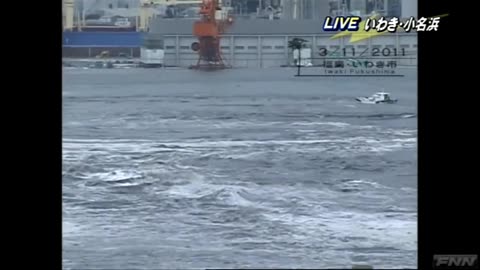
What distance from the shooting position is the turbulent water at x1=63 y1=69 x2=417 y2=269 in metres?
2.18

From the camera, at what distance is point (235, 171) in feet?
11.0

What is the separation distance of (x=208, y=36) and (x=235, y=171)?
2.20ft

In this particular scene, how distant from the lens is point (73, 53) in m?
2.86

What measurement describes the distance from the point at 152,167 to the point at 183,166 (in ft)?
0.62
